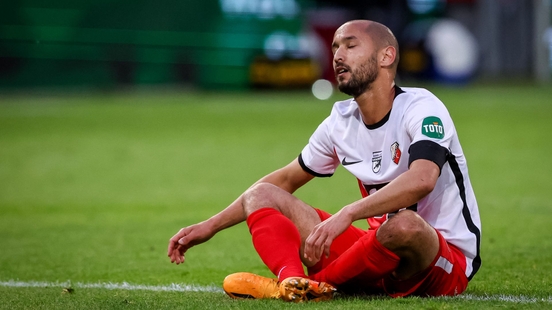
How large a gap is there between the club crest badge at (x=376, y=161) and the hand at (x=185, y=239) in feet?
3.00

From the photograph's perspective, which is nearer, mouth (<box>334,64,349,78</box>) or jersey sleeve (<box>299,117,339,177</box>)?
mouth (<box>334,64,349,78</box>)

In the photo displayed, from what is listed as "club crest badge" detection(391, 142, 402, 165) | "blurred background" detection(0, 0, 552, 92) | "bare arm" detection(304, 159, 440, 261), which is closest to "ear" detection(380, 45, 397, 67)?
"club crest badge" detection(391, 142, 402, 165)

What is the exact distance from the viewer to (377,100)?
14.8 ft

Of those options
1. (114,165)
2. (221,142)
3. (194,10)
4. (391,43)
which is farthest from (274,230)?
(194,10)

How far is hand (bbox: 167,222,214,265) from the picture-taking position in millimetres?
4594

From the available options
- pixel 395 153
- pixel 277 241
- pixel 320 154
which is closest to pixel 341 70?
pixel 395 153

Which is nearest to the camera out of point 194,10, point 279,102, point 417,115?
point 417,115

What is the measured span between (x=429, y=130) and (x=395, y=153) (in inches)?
10.9

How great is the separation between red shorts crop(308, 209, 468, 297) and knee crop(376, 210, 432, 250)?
Answer: 215 mm

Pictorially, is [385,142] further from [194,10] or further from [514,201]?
[194,10]

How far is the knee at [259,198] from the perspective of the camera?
451cm

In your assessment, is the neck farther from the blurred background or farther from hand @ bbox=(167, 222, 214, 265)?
the blurred background

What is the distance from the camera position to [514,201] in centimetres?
877

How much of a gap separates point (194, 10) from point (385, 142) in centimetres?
1983
